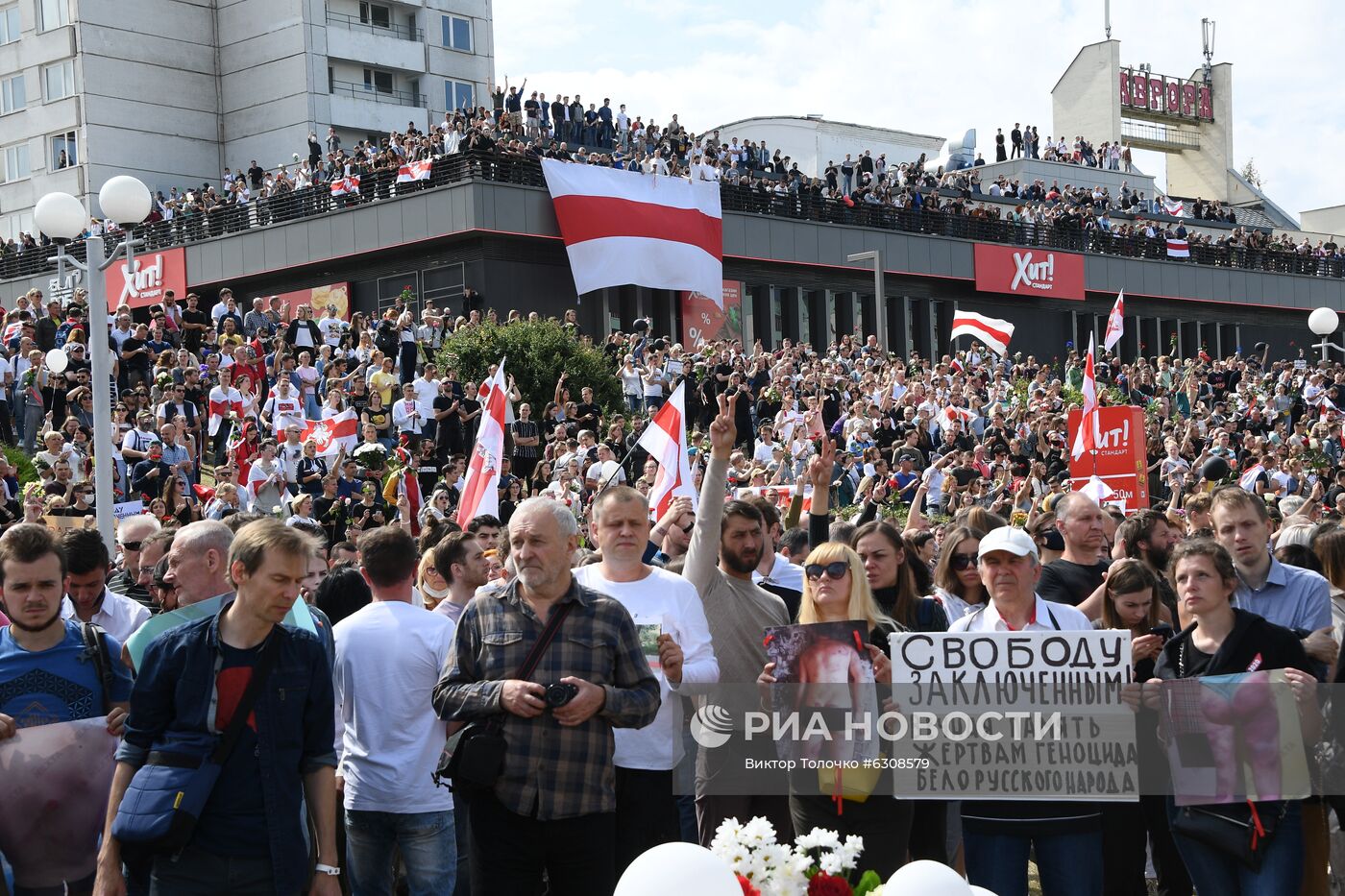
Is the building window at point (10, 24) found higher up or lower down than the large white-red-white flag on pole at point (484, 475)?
higher up

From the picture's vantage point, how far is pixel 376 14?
54.1 meters

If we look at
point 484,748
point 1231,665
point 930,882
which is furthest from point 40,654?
point 1231,665

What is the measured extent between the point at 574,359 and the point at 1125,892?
21989 mm

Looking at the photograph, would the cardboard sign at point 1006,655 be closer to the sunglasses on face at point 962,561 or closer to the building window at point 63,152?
the sunglasses on face at point 962,561

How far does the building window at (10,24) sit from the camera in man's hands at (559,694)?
53114 mm

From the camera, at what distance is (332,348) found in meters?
22.7

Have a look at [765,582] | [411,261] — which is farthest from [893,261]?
[765,582]

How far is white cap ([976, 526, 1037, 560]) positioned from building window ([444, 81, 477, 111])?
52092 mm

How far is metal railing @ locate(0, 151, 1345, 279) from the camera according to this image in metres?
36.4

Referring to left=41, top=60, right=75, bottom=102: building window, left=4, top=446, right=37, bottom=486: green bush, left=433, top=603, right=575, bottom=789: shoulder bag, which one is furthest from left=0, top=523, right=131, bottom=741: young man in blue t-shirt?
left=41, top=60, right=75, bottom=102: building window

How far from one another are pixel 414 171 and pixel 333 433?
18.8 meters

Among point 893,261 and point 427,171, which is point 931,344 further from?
point 427,171

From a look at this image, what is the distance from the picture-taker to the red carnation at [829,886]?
421 centimetres

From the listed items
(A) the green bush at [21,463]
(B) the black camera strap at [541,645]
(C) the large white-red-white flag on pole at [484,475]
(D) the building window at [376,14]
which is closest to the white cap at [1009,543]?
(B) the black camera strap at [541,645]
